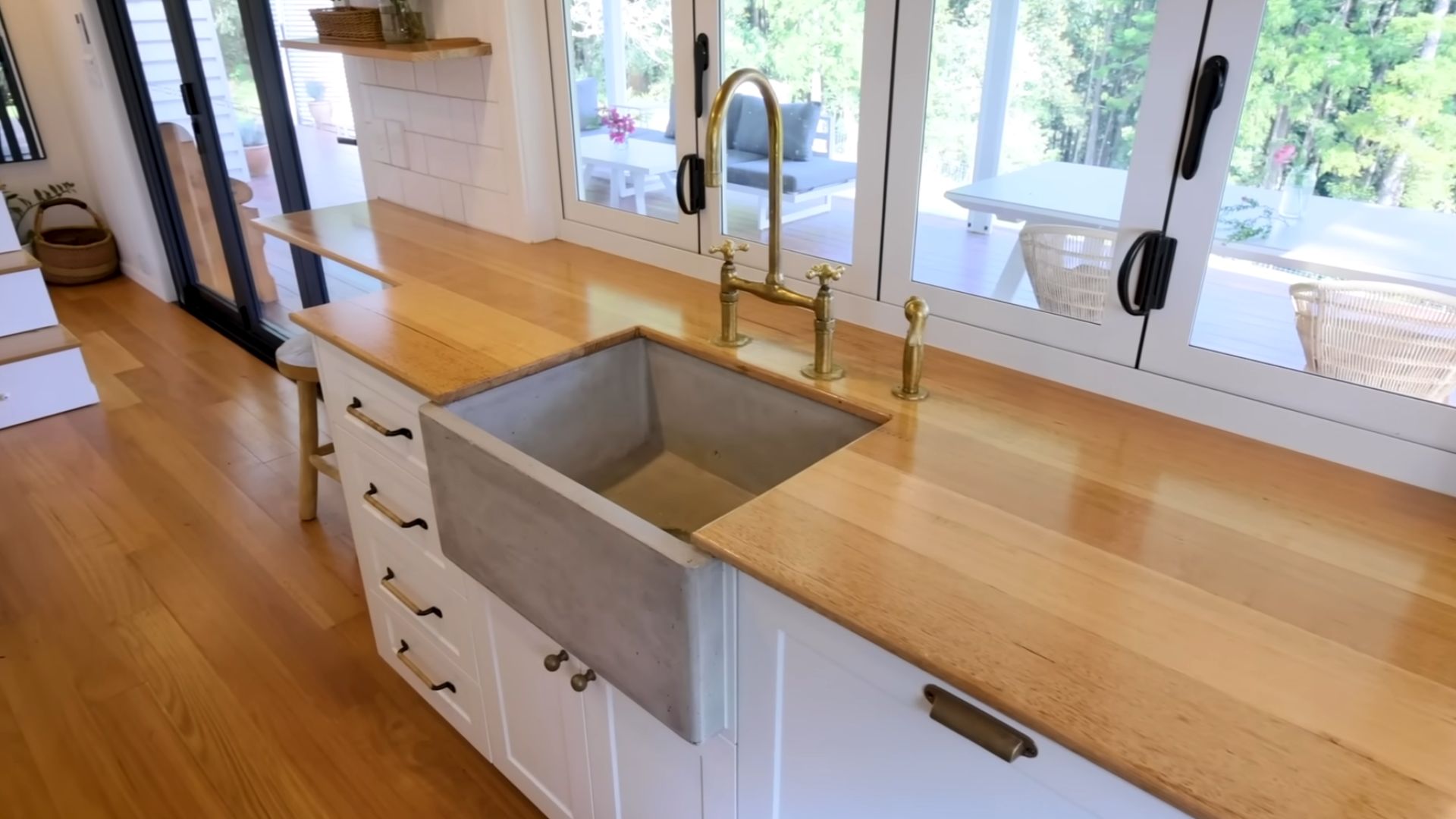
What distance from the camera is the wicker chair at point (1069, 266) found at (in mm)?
1463

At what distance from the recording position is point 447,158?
2.54m

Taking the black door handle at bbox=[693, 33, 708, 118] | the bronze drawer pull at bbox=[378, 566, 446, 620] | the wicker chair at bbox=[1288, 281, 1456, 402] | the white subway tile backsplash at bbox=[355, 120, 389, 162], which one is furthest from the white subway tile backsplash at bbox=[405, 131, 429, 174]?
the wicker chair at bbox=[1288, 281, 1456, 402]

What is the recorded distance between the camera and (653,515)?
170 centimetres

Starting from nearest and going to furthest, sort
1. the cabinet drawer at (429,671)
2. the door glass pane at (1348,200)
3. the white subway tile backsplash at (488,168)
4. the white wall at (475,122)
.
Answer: the door glass pane at (1348,200) < the cabinet drawer at (429,671) < the white wall at (475,122) < the white subway tile backsplash at (488,168)

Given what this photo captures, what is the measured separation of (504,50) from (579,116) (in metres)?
0.24

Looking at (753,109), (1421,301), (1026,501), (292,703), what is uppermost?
(753,109)

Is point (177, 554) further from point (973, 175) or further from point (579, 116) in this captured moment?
point (973, 175)

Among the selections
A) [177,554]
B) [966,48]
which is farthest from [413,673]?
[966,48]

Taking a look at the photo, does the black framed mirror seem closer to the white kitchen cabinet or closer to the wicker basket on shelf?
the wicker basket on shelf

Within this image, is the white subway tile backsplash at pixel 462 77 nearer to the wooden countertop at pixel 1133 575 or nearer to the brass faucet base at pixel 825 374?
the wooden countertop at pixel 1133 575

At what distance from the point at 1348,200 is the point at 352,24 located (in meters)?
2.24

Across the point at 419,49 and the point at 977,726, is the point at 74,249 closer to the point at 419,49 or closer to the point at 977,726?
the point at 419,49

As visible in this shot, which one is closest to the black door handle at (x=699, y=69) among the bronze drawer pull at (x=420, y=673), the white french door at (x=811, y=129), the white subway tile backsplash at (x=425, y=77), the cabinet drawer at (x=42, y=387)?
the white french door at (x=811, y=129)

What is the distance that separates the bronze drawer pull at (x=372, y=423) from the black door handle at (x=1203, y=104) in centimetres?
134
